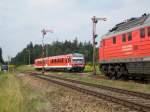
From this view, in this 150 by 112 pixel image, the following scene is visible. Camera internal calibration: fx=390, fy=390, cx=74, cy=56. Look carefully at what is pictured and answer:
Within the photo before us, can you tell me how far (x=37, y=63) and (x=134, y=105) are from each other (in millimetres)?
75583

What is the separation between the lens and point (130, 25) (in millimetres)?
27078

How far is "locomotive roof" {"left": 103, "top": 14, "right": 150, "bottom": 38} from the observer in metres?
25.1

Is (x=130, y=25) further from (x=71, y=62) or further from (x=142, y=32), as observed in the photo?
(x=71, y=62)

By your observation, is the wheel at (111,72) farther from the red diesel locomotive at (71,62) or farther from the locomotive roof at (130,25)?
the red diesel locomotive at (71,62)

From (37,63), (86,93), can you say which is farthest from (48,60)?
(86,93)

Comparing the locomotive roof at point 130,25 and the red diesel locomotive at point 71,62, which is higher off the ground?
the locomotive roof at point 130,25

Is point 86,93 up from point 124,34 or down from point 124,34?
down

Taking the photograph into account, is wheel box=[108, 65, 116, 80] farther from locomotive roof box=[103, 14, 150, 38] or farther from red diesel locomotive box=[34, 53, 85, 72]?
red diesel locomotive box=[34, 53, 85, 72]

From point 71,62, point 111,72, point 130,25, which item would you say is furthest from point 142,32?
point 71,62

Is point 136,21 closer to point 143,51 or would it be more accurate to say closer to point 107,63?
point 143,51

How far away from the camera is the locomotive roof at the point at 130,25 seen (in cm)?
2512

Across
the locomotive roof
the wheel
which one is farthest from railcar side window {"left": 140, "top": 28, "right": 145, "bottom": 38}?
the wheel

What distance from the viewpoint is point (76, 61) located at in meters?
61.4

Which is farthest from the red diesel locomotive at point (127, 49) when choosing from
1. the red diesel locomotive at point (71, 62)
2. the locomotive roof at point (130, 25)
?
the red diesel locomotive at point (71, 62)
